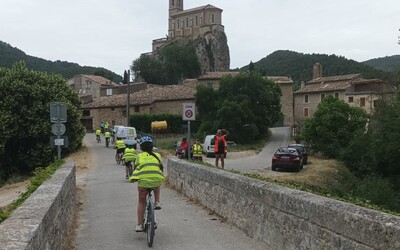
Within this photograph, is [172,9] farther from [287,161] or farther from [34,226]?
[34,226]

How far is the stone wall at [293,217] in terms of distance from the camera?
13.4ft

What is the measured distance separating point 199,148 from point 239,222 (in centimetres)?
1229

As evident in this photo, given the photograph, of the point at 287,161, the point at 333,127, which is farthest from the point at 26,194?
the point at 333,127

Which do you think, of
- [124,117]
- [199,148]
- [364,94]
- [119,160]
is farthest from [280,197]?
[364,94]

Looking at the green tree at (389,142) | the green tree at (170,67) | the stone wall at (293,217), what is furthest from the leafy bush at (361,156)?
the green tree at (170,67)

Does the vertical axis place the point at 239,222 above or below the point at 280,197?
below

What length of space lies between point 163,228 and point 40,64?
113681 millimetres

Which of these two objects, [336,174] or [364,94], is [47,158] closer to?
[336,174]

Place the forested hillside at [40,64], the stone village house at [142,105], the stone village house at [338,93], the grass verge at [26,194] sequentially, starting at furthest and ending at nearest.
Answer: the forested hillside at [40,64], the stone village house at [338,93], the stone village house at [142,105], the grass verge at [26,194]

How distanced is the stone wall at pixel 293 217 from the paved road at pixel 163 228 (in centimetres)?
30

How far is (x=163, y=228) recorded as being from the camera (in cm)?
848

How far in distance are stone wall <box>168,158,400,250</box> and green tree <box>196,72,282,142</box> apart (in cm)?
3984

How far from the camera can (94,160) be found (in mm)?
31328

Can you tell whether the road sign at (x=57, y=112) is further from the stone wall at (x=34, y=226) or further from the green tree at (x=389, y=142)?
the green tree at (x=389, y=142)
